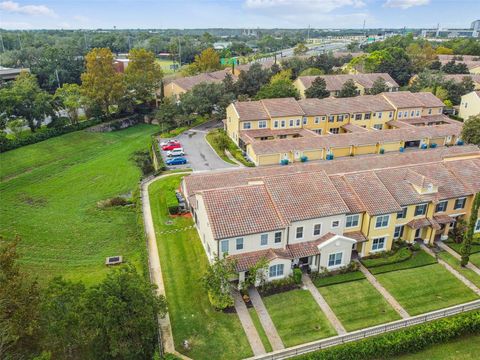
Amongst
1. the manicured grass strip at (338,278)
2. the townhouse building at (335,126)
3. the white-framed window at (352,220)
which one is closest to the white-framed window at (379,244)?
the white-framed window at (352,220)

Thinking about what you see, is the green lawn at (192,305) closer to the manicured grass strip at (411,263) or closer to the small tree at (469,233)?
the manicured grass strip at (411,263)

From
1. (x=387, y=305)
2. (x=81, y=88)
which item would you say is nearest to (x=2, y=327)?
(x=387, y=305)

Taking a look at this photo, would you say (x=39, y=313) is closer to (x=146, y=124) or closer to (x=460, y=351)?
(x=460, y=351)

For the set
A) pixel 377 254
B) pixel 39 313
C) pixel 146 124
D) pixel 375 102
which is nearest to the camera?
pixel 39 313

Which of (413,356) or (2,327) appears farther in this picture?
(413,356)

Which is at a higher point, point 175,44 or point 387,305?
point 175,44

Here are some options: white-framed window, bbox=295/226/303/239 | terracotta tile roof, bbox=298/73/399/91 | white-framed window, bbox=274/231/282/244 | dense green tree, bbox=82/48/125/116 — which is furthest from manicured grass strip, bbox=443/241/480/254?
dense green tree, bbox=82/48/125/116

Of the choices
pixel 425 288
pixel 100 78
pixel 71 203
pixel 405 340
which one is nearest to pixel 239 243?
pixel 405 340
